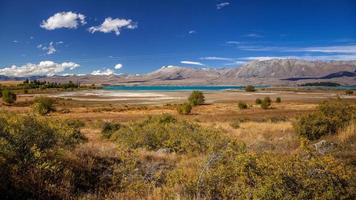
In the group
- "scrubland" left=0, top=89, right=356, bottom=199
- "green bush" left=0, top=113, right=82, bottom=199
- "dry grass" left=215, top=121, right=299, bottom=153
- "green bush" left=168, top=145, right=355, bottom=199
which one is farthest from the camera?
"dry grass" left=215, top=121, right=299, bottom=153

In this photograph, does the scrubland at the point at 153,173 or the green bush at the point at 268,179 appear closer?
the green bush at the point at 268,179

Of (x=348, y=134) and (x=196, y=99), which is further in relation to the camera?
(x=196, y=99)

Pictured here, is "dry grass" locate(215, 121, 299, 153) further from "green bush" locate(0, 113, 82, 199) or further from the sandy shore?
the sandy shore

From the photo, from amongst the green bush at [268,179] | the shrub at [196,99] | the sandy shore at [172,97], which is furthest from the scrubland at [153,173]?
the sandy shore at [172,97]

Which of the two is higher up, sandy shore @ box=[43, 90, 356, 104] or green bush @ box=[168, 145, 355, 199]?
green bush @ box=[168, 145, 355, 199]

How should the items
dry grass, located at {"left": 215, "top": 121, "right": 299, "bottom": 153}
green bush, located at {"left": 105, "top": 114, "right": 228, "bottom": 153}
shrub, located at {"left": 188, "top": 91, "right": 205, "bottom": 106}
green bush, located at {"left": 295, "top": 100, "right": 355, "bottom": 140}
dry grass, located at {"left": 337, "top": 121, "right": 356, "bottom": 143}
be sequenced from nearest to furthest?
green bush, located at {"left": 105, "top": 114, "right": 228, "bottom": 153} < dry grass, located at {"left": 215, "top": 121, "right": 299, "bottom": 153} < dry grass, located at {"left": 337, "top": 121, "right": 356, "bottom": 143} < green bush, located at {"left": 295, "top": 100, "right": 355, "bottom": 140} < shrub, located at {"left": 188, "top": 91, "right": 205, "bottom": 106}

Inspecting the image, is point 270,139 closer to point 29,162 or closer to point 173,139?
point 173,139

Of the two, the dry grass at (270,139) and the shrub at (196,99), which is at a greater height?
the dry grass at (270,139)

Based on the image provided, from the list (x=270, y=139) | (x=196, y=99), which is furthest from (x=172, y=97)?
(x=270, y=139)

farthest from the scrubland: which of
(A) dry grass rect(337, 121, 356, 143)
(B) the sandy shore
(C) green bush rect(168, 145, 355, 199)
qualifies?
(B) the sandy shore

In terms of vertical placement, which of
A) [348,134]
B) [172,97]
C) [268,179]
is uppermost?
[268,179]

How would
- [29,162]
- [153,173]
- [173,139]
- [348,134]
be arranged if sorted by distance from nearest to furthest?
[29,162], [153,173], [173,139], [348,134]

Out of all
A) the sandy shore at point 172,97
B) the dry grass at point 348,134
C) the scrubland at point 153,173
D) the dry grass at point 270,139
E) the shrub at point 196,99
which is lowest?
the sandy shore at point 172,97

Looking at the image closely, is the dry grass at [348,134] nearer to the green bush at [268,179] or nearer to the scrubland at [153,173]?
the scrubland at [153,173]
